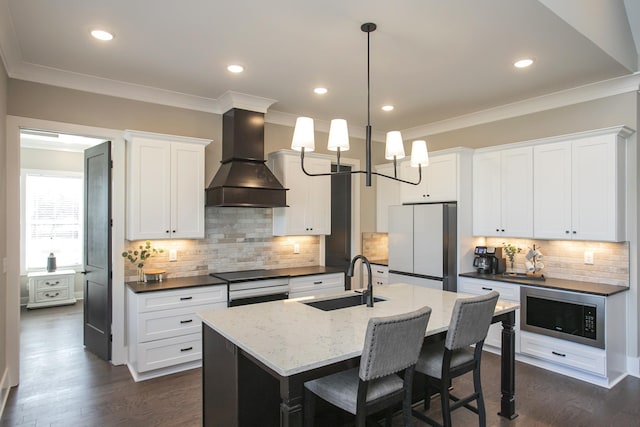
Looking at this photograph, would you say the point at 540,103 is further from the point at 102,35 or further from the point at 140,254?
Result: the point at 140,254

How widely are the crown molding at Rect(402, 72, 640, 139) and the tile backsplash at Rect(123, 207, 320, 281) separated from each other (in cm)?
230

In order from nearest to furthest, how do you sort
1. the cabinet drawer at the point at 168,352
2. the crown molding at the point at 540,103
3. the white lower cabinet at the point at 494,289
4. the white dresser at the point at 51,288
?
the cabinet drawer at the point at 168,352, the crown molding at the point at 540,103, the white lower cabinet at the point at 494,289, the white dresser at the point at 51,288

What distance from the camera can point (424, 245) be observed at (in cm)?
475

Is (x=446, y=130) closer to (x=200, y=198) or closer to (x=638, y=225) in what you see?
(x=638, y=225)

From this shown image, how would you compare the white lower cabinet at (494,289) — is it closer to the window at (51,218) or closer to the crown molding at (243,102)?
the crown molding at (243,102)

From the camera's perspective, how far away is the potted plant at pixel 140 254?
13.0 feet

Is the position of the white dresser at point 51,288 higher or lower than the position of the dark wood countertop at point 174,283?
lower

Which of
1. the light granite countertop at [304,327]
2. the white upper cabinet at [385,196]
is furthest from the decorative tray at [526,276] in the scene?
the white upper cabinet at [385,196]

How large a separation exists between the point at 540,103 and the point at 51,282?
24.6ft

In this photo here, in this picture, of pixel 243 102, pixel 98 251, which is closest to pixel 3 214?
pixel 98 251

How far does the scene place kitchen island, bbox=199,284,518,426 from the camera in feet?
5.83

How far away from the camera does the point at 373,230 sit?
233 inches

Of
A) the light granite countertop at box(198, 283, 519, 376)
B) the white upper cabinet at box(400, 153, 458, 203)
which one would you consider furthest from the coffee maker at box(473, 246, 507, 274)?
the light granite countertop at box(198, 283, 519, 376)

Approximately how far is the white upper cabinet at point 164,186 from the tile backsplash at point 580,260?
3.67m
